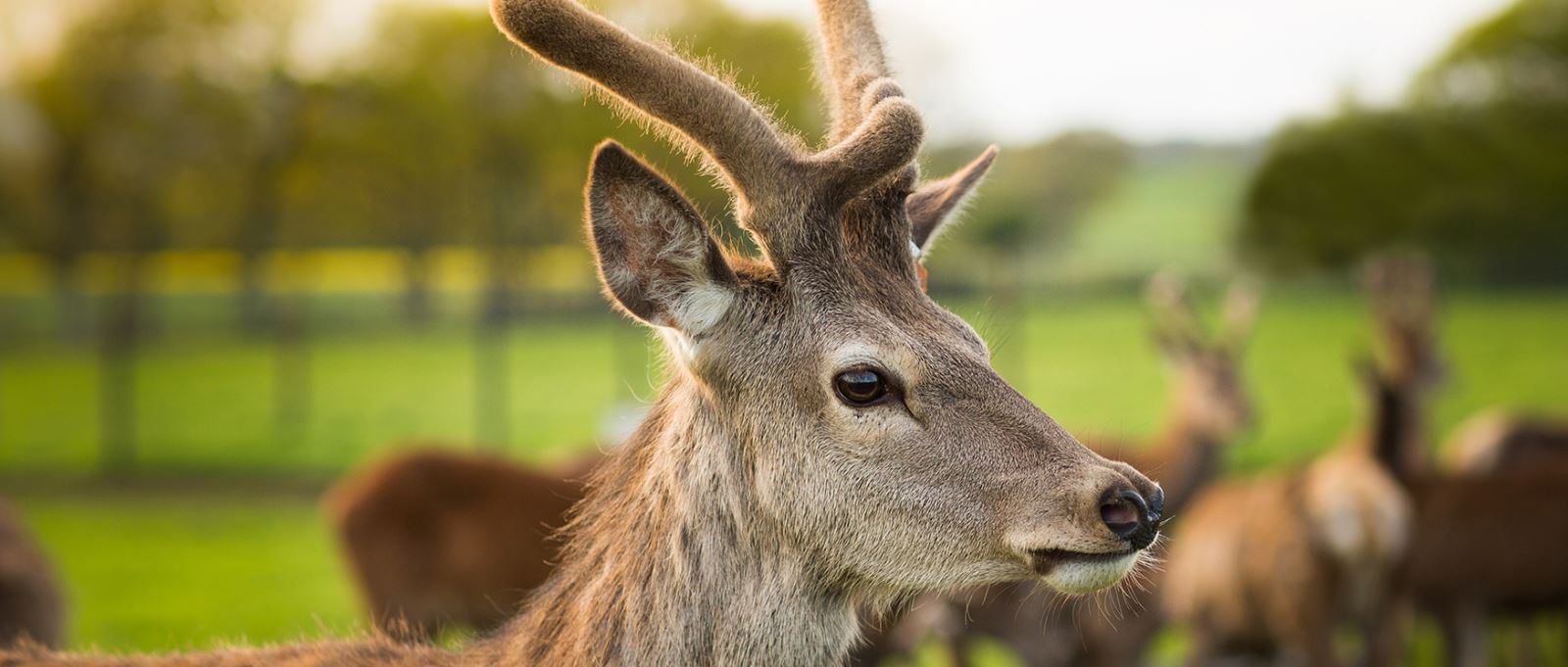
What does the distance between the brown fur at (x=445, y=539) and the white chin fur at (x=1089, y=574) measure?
6.00 metres

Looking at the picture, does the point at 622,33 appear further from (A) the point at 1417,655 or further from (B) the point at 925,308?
(A) the point at 1417,655

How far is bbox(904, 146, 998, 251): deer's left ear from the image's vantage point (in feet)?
11.8

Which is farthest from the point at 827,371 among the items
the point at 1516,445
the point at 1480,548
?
the point at 1516,445

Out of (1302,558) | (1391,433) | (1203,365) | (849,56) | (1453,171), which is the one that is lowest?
(1302,558)

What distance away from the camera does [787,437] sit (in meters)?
3.06

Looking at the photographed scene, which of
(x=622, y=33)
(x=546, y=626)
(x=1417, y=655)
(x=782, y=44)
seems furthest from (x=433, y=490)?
(x=782, y=44)

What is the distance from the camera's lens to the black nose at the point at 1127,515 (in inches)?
112

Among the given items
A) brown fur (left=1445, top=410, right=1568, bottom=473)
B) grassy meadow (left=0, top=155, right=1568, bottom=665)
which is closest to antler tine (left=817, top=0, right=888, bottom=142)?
brown fur (left=1445, top=410, right=1568, bottom=473)

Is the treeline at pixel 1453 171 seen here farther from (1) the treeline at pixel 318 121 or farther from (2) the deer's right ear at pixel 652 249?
(2) the deer's right ear at pixel 652 249

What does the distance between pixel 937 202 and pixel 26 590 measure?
195 inches

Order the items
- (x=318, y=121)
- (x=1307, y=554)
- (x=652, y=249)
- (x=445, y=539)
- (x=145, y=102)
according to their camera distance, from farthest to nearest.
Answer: (x=318, y=121)
(x=145, y=102)
(x=445, y=539)
(x=1307, y=554)
(x=652, y=249)

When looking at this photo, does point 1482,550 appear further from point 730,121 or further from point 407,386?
point 407,386

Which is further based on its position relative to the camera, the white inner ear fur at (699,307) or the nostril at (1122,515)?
the white inner ear fur at (699,307)

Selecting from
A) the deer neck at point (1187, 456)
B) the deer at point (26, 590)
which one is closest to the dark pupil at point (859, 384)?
the deer at point (26, 590)
